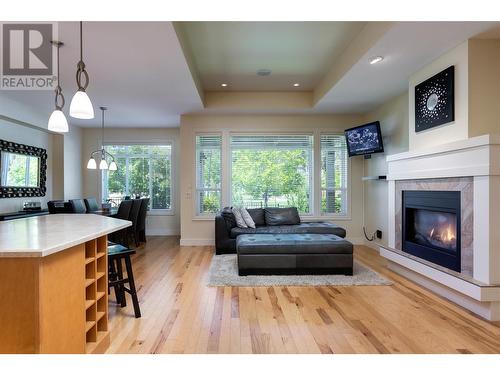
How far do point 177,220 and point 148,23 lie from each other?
5.21 m

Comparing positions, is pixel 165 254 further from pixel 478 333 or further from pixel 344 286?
pixel 478 333

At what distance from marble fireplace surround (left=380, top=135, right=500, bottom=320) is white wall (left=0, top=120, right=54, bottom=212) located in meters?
6.44

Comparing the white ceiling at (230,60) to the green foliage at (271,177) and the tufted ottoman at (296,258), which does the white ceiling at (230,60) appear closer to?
the green foliage at (271,177)

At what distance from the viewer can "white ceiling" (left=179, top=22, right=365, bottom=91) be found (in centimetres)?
312

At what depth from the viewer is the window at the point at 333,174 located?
233 inches

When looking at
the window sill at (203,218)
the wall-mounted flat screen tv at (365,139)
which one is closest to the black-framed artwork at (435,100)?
the wall-mounted flat screen tv at (365,139)

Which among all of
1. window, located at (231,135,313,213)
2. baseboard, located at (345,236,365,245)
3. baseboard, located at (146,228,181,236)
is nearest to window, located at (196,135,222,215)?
window, located at (231,135,313,213)

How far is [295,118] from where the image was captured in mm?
5859

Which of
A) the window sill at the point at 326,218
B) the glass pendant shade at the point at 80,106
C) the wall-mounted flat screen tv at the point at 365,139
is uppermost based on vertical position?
the wall-mounted flat screen tv at the point at 365,139

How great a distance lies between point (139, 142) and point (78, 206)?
7.88ft

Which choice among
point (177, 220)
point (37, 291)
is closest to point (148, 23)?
point (37, 291)

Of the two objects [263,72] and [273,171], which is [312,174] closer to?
[273,171]

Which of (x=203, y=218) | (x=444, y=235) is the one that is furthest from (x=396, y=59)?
(x=203, y=218)

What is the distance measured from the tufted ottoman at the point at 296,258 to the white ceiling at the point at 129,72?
96.2 inches
